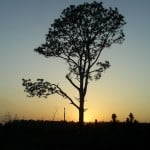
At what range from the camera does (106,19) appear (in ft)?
140

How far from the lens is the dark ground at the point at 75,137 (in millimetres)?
31312

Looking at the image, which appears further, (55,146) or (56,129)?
(56,129)

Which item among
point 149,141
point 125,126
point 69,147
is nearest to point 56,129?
point 125,126

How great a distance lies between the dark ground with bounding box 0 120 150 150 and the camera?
31312 mm

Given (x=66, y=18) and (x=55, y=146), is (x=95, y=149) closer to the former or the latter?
(x=55, y=146)

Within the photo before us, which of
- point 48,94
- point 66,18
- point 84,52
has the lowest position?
point 48,94

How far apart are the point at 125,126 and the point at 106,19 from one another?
10.7 metres

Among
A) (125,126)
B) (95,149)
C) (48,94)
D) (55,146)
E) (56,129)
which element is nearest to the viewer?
(95,149)

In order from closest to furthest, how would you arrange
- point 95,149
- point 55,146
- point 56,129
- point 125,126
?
point 95,149 < point 55,146 < point 125,126 < point 56,129

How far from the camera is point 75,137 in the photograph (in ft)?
120

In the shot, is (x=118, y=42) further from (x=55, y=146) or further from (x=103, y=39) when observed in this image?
(x=55, y=146)

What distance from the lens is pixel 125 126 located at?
37.8 m

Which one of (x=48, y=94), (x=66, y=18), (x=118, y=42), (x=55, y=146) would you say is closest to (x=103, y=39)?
(x=118, y=42)

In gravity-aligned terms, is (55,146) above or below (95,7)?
below
